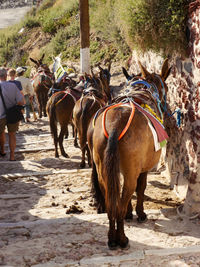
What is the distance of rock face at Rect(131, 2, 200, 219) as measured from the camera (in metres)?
4.88

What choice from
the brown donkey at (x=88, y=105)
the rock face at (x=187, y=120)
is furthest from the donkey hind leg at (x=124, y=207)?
the brown donkey at (x=88, y=105)

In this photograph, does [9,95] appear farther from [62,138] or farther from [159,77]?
[159,77]

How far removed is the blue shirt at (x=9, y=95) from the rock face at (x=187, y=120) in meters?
3.37

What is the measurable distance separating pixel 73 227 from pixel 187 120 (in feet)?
7.45

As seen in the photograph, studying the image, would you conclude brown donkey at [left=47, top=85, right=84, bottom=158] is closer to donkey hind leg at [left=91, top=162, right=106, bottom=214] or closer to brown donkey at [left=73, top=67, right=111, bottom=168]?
brown donkey at [left=73, top=67, right=111, bottom=168]

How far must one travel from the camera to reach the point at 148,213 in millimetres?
5043

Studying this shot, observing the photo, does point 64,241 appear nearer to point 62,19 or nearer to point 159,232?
point 159,232

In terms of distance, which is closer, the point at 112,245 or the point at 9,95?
the point at 112,245

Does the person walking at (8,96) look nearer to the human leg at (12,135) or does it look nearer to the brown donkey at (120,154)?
the human leg at (12,135)

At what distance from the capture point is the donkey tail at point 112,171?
3.83m

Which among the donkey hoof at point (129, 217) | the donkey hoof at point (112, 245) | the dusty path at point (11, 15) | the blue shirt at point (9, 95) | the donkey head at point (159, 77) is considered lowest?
the donkey hoof at point (129, 217)

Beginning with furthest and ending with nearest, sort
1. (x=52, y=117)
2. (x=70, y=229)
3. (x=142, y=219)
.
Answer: (x=52, y=117) < (x=142, y=219) < (x=70, y=229)

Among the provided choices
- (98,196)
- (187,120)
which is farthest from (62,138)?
(187,120)

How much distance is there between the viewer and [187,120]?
526cm
